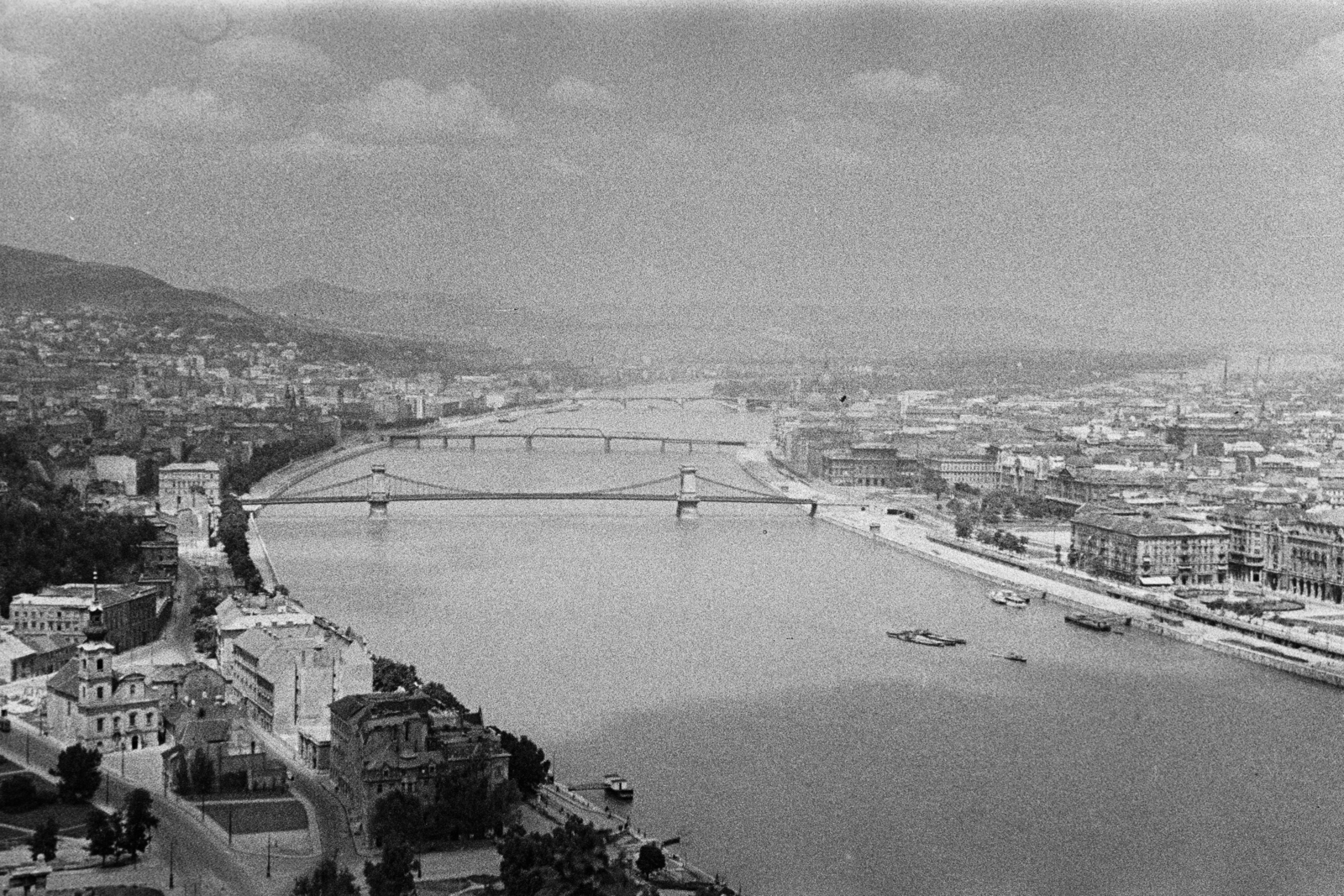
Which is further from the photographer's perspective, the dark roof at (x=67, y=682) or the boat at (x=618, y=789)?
the dark roof at (x=67, y=682)

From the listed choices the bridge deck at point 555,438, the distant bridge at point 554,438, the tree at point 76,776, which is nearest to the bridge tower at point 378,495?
the bridge deck at point 555,438

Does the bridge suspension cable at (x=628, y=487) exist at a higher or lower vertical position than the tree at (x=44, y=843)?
higher

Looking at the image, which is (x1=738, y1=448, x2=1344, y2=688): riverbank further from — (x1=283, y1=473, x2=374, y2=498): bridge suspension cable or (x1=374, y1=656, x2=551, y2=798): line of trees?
(x1=374, y1=656, x2=551, y2=798): line of trees

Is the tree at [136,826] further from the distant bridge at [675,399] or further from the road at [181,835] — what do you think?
the distant bridge at [675,399]

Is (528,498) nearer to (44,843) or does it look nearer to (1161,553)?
(1161,553)

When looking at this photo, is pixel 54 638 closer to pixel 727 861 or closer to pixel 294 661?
pixel 294 661
